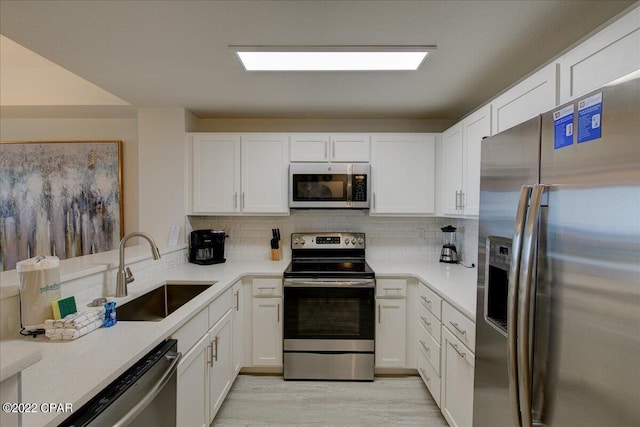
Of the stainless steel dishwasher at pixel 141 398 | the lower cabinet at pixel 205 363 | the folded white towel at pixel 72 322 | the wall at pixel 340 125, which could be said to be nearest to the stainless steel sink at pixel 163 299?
the lower cabinet at pixel 205 363

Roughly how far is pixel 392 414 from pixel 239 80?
8.66 feet

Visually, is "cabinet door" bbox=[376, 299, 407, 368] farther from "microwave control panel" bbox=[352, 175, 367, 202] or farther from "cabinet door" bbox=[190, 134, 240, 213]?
"cabinet door" bbox=[190, 134, 240, 213]

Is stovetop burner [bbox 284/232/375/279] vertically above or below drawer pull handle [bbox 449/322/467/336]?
above

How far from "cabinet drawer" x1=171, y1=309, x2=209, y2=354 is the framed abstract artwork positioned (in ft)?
6.40

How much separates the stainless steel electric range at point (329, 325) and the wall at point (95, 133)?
6.37ft

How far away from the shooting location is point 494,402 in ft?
3.77

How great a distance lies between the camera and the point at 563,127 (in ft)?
2.72

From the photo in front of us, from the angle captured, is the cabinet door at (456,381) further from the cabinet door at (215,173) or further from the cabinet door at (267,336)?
the cabinet door at (215,173)

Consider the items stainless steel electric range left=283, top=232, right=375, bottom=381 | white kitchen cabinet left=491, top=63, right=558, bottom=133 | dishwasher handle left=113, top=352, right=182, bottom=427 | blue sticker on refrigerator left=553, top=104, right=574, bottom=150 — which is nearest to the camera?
blue sticker on refrigerator left=553, top=104, right=574, bottom=150

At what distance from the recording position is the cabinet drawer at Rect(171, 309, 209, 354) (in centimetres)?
144

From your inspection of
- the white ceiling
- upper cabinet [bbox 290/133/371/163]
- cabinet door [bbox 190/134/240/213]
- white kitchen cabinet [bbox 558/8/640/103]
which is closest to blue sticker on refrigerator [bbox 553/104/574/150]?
white kitchen cabinet [bbox 558/8/640/103]

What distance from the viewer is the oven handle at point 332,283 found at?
243cm

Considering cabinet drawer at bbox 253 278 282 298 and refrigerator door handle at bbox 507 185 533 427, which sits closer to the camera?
refrigerator door handle at bbox 507 185 533 427

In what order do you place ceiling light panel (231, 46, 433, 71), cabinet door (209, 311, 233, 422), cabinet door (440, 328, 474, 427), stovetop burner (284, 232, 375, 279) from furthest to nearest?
stovetop burner (284, 232, 375, 279) → cabinet door (209, 311, 233, 422) → ceiling light panel (231, 46, 433, 71) → cabinet door (440, 328, 474, 427)
